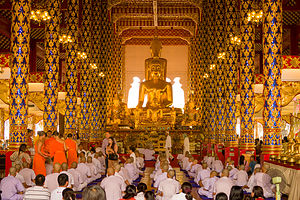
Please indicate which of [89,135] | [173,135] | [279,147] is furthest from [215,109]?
[279,147]

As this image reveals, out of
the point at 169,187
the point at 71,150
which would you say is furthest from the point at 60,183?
the point at 71,150

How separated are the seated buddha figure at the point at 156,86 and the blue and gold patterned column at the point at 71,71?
8002 mm

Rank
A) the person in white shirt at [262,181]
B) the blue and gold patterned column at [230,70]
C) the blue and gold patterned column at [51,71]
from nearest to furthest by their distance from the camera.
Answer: the person in white shirt at [262,181] → the blue and gold patterned column at [51,71] → the blue and gold patterned column at [230,70]

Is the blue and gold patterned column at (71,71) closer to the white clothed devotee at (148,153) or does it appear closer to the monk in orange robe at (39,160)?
the white clothed devotee at (148,153)

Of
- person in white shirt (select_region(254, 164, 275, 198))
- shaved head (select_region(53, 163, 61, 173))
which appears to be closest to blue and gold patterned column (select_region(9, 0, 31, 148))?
shaved head (select_region(53, 163, 61, 173))

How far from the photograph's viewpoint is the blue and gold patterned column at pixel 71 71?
15578 millimetres

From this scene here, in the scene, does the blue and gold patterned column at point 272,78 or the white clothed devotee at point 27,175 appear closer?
the white clothed devotee at point 27,175

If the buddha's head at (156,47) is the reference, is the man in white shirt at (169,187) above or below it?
below

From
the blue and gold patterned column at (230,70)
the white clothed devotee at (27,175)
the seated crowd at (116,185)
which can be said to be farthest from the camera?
the blue and gold patterned column at (230,70)

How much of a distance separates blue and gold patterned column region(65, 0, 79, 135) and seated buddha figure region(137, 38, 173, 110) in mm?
8002

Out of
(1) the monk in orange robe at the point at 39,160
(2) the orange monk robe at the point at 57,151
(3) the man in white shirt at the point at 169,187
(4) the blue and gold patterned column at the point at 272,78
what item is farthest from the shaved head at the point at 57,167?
(4) the blue and gold patterned column at the point at 272,78

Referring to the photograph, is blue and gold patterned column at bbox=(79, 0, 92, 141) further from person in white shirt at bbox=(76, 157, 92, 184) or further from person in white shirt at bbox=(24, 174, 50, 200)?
person in white shirt at bbox=(24, 174, 50, 200)

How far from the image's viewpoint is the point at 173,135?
69.6 ft

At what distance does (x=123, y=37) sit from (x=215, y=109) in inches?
494
